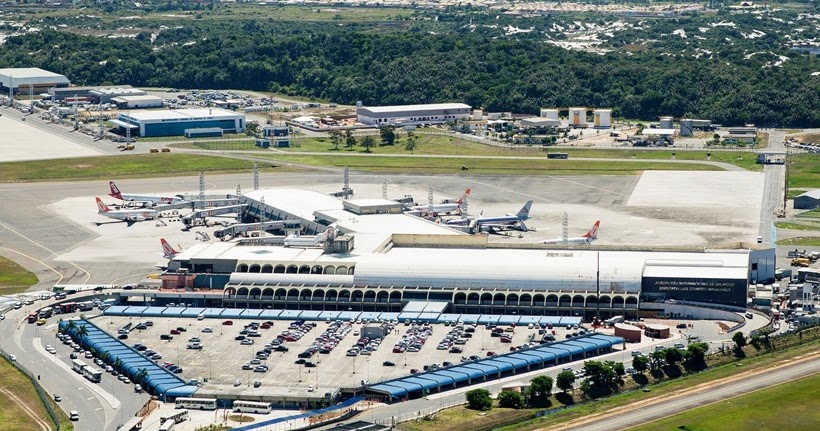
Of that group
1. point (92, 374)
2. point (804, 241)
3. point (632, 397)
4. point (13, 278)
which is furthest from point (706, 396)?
point (13, 278)

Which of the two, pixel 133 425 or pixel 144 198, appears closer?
pixel 133 425

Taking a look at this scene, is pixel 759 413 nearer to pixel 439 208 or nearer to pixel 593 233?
pixel 593 233

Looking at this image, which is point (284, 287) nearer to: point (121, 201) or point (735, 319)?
point (735, 319)

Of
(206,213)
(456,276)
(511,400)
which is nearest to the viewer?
(511,400)

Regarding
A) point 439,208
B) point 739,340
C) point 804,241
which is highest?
point 439,208

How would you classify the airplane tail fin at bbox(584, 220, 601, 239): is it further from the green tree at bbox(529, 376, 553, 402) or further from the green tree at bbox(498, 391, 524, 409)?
the green tree at bbox(498, 391, 524, 409)

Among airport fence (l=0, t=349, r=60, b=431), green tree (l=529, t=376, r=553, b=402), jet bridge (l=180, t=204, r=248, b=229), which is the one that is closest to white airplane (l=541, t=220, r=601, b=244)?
jet bridge (l=180, t=204, r=248, b=229)
